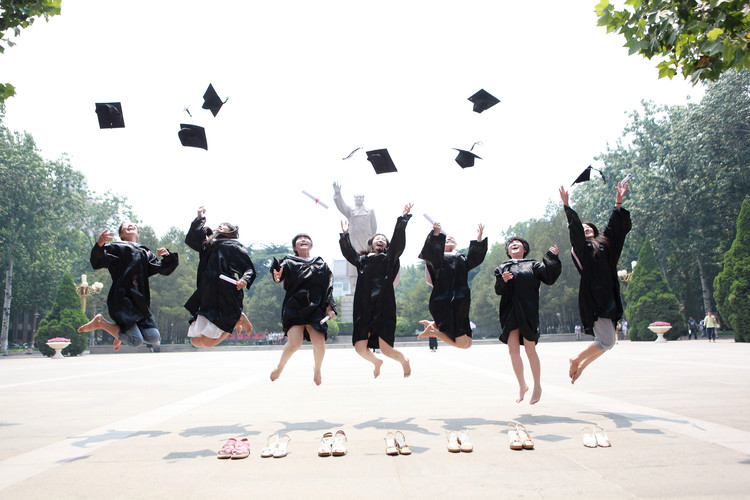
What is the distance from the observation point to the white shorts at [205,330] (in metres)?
6.99

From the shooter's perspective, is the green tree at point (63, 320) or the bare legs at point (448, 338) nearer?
the bare legs at point (448, 338)

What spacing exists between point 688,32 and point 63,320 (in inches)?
1314

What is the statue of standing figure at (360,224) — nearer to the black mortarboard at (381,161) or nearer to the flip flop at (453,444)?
the black mortarboard at (381,161)

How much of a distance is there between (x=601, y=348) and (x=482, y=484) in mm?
3739

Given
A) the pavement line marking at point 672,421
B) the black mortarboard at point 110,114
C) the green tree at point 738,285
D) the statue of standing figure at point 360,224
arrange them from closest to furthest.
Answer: the pavement line marking at point 672,421, the black mortarboard at point 110,114, the statue of standing figure at point 360,224, the green tree at point 738,285

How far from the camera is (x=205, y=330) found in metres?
7.01

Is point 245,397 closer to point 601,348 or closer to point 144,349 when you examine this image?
point 601,348

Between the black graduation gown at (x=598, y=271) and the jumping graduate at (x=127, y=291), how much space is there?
17.5ft

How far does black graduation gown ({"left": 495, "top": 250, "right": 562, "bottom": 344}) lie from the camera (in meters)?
7.21

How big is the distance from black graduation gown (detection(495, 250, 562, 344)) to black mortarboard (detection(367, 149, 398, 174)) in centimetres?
224

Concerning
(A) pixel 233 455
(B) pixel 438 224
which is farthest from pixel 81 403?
(B) pixel 438 224

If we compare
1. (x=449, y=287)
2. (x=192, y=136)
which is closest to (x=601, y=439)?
(x=449, y=287)

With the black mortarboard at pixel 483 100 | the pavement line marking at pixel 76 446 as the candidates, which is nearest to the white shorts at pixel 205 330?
the pavement line marking at pixel 76 446

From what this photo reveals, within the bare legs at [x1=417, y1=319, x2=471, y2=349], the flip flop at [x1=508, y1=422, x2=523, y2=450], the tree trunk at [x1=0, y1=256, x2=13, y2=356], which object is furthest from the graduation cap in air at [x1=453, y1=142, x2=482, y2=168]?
the tree trunk at [x1=0, y1=256, x2=13, y2=356]
